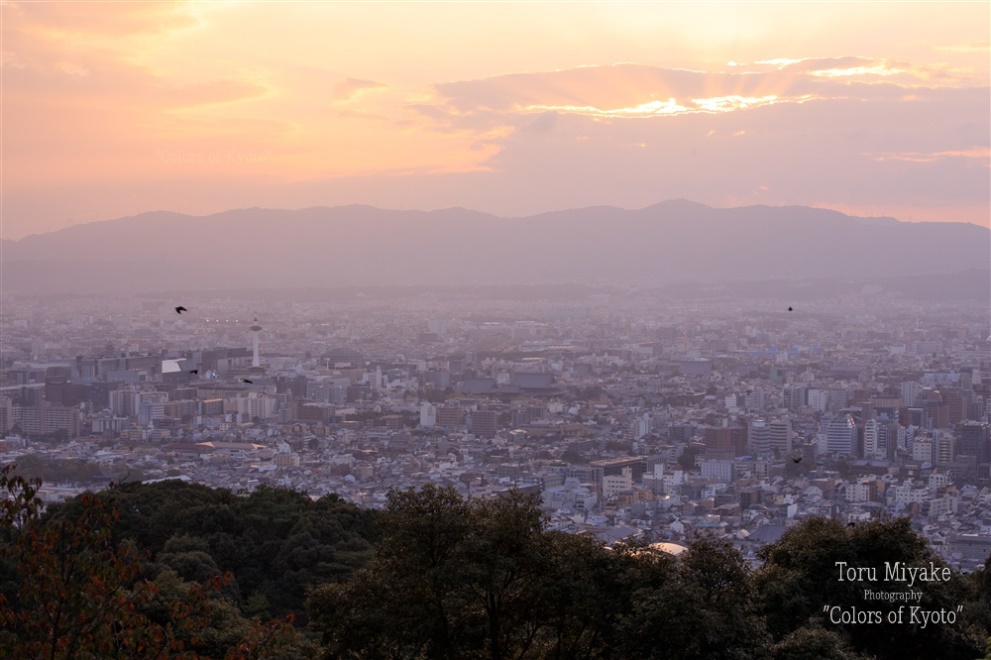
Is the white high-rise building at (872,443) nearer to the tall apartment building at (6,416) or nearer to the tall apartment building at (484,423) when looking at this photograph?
the tall apartment building at (484,423)

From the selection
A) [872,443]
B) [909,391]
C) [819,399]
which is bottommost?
[872,443]

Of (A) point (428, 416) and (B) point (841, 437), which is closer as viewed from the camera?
(B) point (841, 437)

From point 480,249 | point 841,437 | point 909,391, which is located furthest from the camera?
point 480,249

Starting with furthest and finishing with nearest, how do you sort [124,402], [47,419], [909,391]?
[124,402], [909,391], [47,419]

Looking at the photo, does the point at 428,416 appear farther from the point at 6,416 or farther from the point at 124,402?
the point at 6,416

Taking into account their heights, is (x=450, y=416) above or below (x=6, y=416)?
below

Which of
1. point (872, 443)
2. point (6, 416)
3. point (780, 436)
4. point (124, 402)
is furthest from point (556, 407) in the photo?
point (6, 416)
